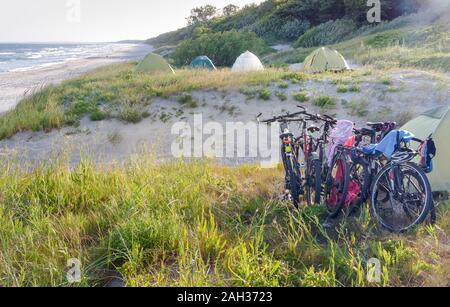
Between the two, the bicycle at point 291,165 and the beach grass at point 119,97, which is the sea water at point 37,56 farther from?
the bicycle at point 291,165

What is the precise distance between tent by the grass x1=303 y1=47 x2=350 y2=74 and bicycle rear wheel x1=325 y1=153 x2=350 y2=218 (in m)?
12.9

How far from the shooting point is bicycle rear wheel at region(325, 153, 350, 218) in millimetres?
3799

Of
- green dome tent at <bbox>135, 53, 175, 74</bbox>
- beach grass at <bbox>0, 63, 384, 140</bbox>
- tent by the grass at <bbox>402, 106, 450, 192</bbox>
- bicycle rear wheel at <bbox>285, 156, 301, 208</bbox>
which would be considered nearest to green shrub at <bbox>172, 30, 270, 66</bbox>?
green dome tent at <bbox>135, 53, 175, 74</bbox>

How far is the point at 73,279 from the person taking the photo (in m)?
2.69

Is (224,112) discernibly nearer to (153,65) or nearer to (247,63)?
(247,63)

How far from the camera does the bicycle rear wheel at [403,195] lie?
3.37m

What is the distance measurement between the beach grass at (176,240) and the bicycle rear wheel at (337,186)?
158mm

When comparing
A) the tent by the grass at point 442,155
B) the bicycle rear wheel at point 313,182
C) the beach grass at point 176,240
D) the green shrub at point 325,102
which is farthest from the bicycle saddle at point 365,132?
the green shrub at point 325,102

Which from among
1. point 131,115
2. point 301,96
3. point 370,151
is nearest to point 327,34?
point 301,96

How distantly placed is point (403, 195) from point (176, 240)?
2125 millimetres

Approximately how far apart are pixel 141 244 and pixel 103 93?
10.1 metres

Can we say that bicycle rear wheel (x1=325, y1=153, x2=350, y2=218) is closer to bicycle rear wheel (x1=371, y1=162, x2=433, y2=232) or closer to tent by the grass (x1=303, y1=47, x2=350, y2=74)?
bicycle rear wheel (x1=371, y1=162, x2=433, y2=232)
